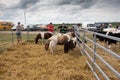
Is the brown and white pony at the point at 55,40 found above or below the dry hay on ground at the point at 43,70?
above

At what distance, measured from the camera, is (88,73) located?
22.9 feet

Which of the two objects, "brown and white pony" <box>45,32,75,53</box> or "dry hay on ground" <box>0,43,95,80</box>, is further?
"brown and white pony" <box>45,32,75,53</box>

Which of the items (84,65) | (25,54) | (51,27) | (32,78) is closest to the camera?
(32,78)

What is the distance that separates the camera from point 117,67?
762 cm

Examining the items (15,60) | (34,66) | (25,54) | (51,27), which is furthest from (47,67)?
(51,27)

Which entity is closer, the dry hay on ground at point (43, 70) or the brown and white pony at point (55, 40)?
the dry hay on ground at point (43, 70)

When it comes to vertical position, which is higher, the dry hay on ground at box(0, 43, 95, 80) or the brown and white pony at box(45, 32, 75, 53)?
the brown and white pony at box(45, 32, 75, 53)

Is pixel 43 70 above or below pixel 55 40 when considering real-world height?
below

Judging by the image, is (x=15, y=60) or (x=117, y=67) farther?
(x=15, y=60)

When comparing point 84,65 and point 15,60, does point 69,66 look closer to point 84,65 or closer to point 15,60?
point 84,65

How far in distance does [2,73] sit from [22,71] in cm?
66

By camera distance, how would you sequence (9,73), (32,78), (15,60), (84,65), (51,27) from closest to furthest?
1. (32,78)
2. (9,73)
3. (84,65)
4. (15,60)
5. (51,27)

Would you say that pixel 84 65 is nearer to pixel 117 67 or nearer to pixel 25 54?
pixel 117 67

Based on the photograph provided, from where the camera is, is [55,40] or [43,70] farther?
[55,40]
